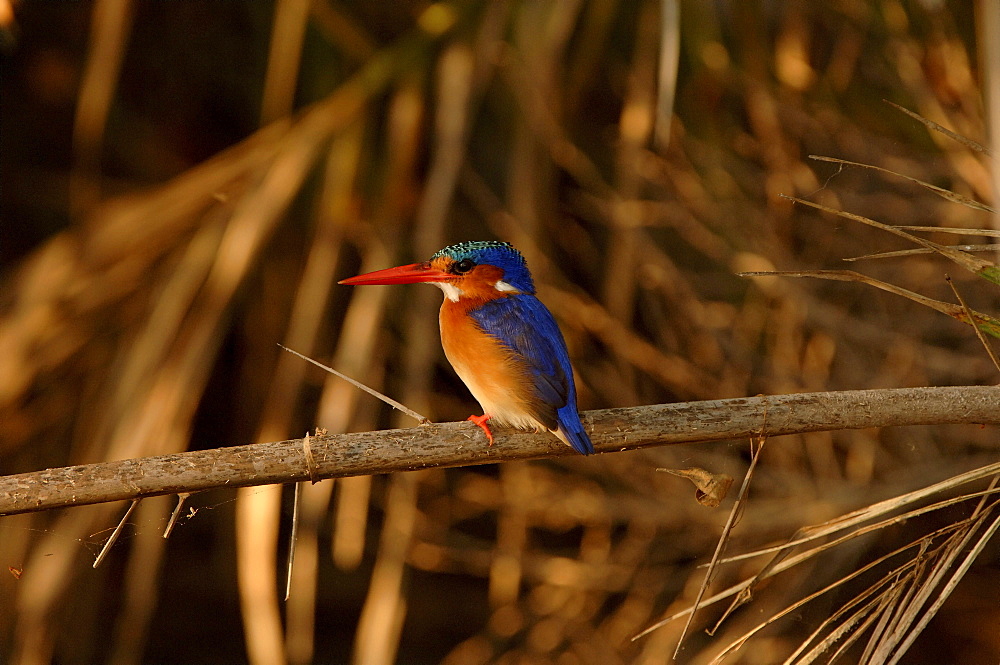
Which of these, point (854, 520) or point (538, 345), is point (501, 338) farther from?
point (854, 520)

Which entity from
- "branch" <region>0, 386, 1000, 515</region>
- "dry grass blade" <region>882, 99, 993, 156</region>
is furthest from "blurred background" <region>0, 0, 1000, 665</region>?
"dry grass blade" <region>882, 99, 993, 156</region>

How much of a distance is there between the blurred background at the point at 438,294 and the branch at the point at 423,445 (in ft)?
3.15

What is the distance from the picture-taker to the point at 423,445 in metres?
1.09

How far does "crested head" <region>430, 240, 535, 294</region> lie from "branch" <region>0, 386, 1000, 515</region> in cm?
57

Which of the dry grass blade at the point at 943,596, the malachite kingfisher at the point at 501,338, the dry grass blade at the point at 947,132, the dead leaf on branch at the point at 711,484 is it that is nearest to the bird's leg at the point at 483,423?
the malachite kingfisher at the point at 501,338

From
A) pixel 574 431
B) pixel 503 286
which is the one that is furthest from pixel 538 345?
pixel 574 431

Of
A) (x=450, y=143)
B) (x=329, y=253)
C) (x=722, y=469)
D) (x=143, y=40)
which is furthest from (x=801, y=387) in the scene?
(x=143, y=40)

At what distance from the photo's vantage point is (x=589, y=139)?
340 centimetres

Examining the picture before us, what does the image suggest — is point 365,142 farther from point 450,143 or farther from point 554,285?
point 554,285

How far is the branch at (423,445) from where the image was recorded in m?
1.03

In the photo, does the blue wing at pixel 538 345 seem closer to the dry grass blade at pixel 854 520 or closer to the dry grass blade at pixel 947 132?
the dry grass blade at pixel 854 520

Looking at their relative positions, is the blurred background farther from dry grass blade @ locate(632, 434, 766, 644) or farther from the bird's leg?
dry grass blade @ locate(632, 434, 766, 644)

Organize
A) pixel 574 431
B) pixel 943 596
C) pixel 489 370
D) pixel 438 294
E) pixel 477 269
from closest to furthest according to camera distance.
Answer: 1. pixel 943 596
2. pixel 574 431
3. pixel 489 370
4. pixel 477 269
5. pixel 438 294

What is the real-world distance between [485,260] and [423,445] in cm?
67
